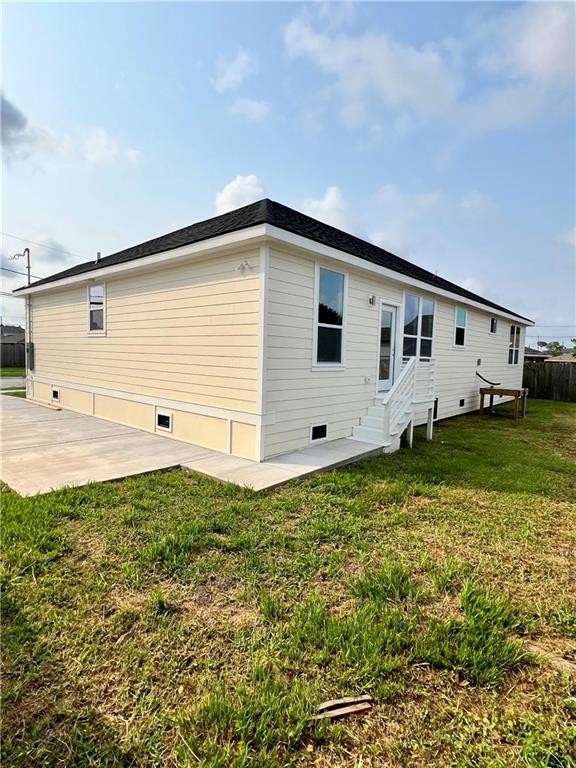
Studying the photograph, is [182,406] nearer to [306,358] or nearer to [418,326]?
[306,358]

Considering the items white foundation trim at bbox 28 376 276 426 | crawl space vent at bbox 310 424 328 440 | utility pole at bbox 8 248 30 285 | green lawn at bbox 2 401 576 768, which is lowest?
green lawn at bbox 2 401 576 768

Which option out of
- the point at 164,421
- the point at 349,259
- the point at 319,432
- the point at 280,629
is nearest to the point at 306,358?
the point at 319,432

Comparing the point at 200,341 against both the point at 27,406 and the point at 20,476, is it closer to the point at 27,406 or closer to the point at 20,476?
the point at 20,476

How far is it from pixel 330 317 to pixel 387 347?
2.18m

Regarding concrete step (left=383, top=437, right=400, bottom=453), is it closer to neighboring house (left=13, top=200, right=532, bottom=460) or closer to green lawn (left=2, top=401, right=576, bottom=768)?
neighboring house (left=13, top=200, right=532, bottom=460)

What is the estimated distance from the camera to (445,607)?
2.44 meters

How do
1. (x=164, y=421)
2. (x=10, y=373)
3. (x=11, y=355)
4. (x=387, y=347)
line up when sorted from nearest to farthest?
(x=164, y=421)
(x=387, y=347)
(x=10, y=373)
(x=11, y=355)

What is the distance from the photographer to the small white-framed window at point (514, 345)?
49.3 ft

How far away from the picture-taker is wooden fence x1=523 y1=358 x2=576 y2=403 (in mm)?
16497

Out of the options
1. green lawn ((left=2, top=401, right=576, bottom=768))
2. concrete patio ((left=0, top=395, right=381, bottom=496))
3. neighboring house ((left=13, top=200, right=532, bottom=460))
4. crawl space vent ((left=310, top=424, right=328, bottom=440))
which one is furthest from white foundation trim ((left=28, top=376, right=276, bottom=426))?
green lawn ((left=2, top=401, right=576, bottom=768))

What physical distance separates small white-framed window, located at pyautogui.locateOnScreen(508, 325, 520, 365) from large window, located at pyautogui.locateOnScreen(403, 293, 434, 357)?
7470mm

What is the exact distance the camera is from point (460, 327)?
11.0 meters

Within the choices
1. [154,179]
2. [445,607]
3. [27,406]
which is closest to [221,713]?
[445,607]

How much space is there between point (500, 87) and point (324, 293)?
22.1 feet
